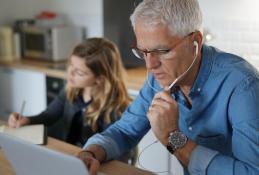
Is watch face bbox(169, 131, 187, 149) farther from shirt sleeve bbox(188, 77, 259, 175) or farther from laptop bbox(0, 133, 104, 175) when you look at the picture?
laptop bbox(0, 133, 104, 175)

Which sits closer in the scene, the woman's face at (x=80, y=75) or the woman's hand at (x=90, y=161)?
the woman's hand at (x=90, y=161)

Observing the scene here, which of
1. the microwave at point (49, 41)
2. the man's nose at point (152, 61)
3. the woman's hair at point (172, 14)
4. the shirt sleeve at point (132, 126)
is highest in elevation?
the woman's hair at point (172, 14)

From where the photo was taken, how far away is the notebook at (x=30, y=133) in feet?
4.97

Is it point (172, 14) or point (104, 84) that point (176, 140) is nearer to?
point (172, 14)

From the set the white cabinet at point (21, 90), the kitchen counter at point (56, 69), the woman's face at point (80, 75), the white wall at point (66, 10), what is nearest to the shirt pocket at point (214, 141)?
the woman's face at point (80, 75)

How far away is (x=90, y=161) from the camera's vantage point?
4.21ft

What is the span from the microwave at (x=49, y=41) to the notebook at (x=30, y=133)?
1.74 metres

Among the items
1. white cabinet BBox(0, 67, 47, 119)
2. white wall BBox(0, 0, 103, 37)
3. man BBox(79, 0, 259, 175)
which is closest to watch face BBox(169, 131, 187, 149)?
man BBox(79, 0, 259, 175)

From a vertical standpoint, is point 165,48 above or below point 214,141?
above

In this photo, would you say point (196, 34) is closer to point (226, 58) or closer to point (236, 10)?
point (226, 58)

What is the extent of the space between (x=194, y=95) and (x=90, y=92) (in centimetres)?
77

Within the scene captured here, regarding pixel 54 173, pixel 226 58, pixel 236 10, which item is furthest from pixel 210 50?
pixel 236 10

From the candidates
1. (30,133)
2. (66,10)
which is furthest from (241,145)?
(66,10)

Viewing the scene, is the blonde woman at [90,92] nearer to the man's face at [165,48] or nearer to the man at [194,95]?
the man at [194,95]
